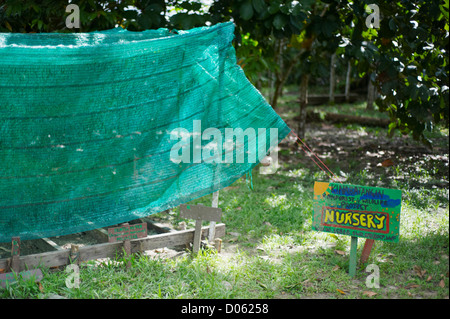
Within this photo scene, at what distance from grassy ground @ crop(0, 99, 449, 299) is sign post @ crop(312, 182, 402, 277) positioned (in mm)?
344

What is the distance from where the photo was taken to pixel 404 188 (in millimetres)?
5754

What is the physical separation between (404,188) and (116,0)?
13.6 feet

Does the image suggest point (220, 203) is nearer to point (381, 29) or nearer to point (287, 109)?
point (381, 29)

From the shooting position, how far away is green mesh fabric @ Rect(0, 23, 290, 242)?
124 inches

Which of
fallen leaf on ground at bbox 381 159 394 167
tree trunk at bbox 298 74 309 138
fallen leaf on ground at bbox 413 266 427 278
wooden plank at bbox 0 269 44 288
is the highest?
tree trunk at bbox 298 74 309 138

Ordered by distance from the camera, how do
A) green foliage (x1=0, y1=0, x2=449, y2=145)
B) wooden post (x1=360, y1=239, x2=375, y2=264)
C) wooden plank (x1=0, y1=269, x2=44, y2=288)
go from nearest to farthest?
1. wooden plank (x1=0, y1=269, x2=44, y2=288)
2. wooden post (x1=360, y1=239, x2=375, y2=264)
3. green foliage (x1=0, y1=0, x2=449, y2=145)

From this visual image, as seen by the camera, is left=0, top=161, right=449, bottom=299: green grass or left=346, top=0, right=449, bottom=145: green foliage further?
left=346, top=0, right=449, bottom=145: green foliage

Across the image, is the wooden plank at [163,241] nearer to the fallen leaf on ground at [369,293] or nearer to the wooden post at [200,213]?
the wooden post at [200,213]

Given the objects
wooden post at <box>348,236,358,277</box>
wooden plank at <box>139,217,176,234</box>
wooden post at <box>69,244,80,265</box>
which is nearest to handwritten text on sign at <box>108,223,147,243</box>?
wooden post at <box>69,244,80,265</box>

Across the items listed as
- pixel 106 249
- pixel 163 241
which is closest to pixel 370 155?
pixel 163 241

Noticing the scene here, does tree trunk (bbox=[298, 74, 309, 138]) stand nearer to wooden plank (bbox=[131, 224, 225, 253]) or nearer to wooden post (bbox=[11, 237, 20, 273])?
wooden plank (bbox=[131, 224, 225, 253])

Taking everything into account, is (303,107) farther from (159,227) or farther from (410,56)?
(159,227)

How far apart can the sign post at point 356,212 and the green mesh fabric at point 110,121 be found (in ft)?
2.15
